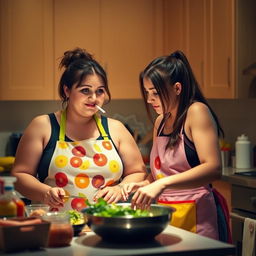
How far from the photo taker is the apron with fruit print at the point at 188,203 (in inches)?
110

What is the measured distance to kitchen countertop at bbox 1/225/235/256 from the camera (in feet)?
6.66

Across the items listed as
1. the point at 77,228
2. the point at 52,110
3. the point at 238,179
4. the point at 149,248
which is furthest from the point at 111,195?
the point at 52,110

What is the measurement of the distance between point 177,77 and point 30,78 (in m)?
1.97

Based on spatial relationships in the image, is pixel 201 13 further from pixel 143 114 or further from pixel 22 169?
pixel 22 169

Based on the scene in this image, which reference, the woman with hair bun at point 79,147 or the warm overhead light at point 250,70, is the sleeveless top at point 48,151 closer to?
the woman with hair bun at point 79,147

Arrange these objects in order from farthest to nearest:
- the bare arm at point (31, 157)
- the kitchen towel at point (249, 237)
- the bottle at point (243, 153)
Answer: the bottle at point (243, 153) → the kitchen towel at point (249, 237) → the bare arm at point (31, 157)

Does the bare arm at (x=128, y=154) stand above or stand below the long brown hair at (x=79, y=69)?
below

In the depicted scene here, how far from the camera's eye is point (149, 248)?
2.08m

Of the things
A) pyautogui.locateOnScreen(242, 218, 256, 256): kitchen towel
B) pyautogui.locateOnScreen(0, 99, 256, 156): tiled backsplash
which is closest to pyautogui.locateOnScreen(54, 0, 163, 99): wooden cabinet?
pyautogui.locateOnScreen(0, 99, 256, 156): tiled backsplash

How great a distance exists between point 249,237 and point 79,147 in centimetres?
120

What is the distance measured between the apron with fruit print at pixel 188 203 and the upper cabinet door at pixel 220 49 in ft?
4.83

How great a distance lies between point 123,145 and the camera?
310cm

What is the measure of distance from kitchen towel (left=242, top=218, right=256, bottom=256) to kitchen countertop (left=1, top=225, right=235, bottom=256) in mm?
1517

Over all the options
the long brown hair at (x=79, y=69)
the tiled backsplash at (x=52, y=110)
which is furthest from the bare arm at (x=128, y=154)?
the tiled backsplash at (x=52, y=110)
